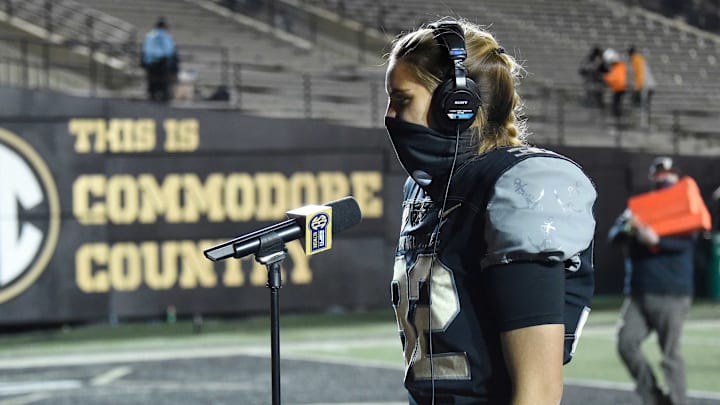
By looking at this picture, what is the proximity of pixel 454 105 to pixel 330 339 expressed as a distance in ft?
43.2

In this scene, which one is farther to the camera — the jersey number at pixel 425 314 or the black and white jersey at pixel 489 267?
the jersey number at pixel 425 314

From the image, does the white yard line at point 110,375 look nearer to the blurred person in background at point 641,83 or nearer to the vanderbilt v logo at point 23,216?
the vanderbilt v logo at point 23,216

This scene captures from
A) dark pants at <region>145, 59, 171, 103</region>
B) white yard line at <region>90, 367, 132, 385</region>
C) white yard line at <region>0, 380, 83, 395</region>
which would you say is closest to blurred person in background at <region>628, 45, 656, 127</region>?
dark pants at <region>145, 59, 171, 103</region>

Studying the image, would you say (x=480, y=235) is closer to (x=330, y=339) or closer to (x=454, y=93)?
(x=454, y=93)

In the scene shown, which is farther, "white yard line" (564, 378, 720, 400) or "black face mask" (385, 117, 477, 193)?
"white yard line" (564, 378, 720, 400)

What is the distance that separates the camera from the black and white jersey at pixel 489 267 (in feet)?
7.68

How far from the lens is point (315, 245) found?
263 cm

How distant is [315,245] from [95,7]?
70.8 feet

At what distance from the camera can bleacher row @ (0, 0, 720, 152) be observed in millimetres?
21078

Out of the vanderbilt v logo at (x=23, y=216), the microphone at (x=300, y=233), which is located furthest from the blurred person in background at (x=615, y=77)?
the microphone at (x=300, y=233)

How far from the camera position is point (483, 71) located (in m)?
2.55

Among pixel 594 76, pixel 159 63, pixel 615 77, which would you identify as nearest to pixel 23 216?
pixel 159 63

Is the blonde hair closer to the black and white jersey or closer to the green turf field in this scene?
the black and white jersey

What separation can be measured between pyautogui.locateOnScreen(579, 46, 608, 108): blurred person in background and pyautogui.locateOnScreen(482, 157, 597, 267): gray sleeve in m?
20.9
